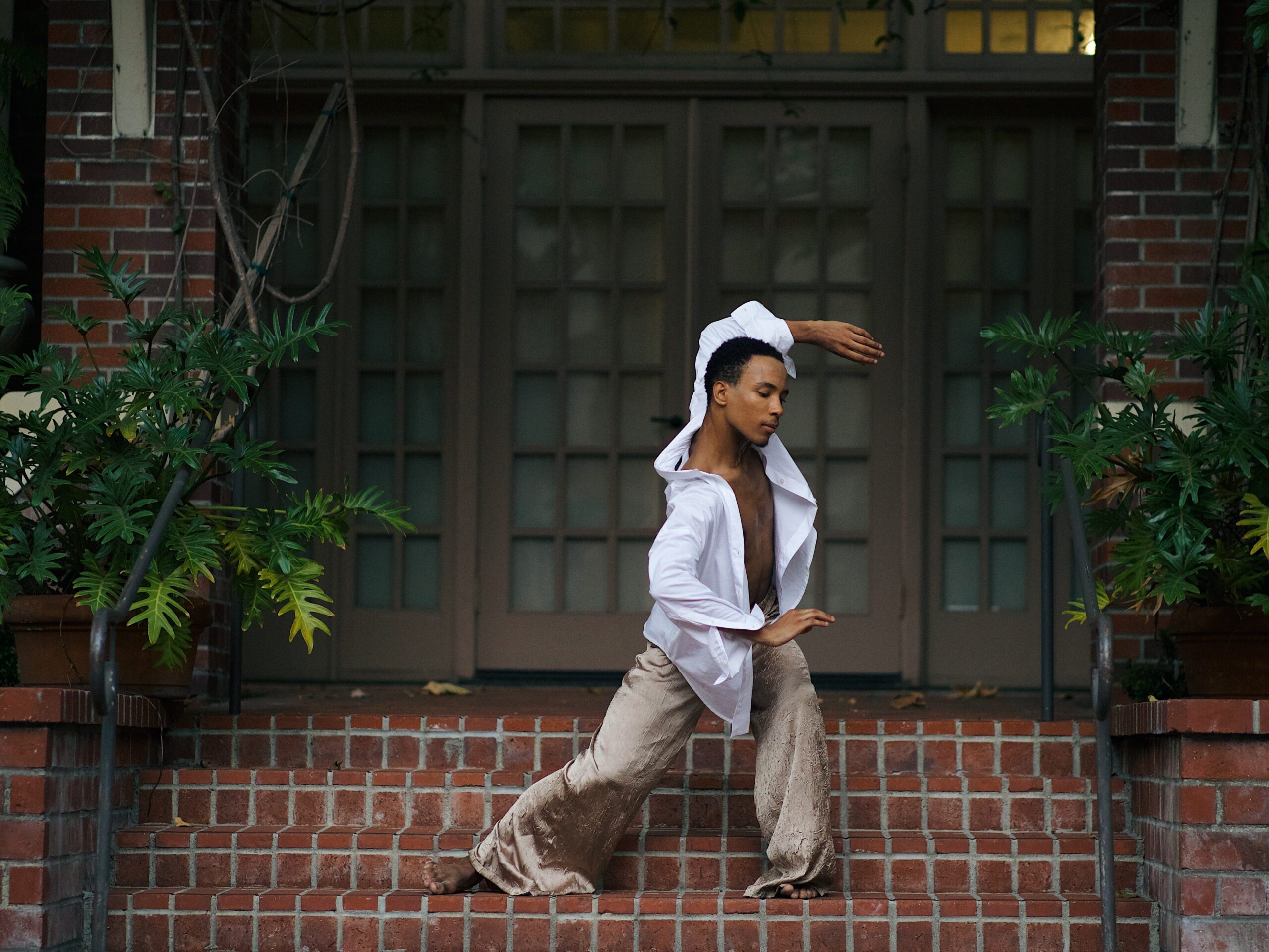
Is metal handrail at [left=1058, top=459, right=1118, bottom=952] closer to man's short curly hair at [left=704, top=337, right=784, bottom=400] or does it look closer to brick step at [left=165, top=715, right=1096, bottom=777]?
brick step at [left=165, top=715, right=1096, bottom=777]

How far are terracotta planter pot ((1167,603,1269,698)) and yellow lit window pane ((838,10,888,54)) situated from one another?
3175mm

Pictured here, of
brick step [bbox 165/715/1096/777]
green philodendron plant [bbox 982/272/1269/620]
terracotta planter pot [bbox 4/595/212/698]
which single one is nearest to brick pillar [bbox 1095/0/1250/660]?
green philodendron plant [bbox 982/272/1269/620]

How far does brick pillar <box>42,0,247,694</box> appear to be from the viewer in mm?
5664

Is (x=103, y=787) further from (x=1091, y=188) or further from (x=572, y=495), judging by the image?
(x=1091, y=188)

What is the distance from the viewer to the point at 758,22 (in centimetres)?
674

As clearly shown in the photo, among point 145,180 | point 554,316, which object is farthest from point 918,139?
point 145,180

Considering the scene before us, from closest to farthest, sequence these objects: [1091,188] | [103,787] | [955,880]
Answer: [103,787] < [955,880] < [1091,188]

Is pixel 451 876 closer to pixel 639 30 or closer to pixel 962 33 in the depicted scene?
pixel 639 30

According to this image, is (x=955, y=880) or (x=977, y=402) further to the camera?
(x=977, y=402)

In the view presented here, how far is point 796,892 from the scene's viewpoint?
4.04 metres

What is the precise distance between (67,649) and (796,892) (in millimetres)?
2227

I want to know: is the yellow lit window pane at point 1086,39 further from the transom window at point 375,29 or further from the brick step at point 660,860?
the brick step at point 660,860

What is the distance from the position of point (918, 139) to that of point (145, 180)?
319cm

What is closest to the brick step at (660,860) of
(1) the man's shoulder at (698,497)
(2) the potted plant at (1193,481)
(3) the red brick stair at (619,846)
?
(3) the red brick stair at (619,846)
